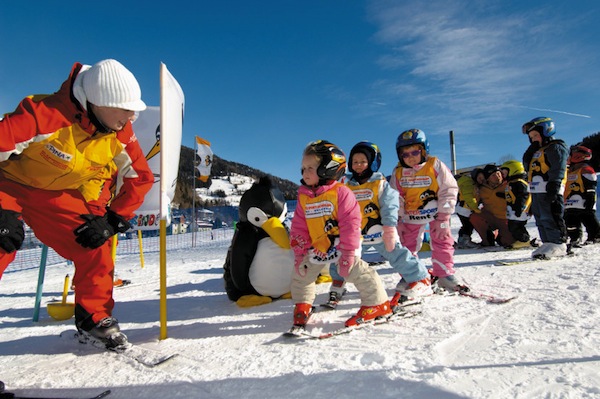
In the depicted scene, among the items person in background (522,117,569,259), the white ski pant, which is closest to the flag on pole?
person in background (522,117,569,259)

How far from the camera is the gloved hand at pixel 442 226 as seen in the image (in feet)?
11.6

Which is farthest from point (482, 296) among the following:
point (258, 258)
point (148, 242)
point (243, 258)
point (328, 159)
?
point (148, 242)

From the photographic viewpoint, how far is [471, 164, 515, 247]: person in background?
23.4 feet

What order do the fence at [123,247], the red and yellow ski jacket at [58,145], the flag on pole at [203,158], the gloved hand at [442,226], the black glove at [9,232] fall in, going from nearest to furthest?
the black glove at [9,232] < the red and yellow ski jacket at [58,145] < the gloved hand at [442,226] < the fence at [123,247] < the flag on pole at [203,158]

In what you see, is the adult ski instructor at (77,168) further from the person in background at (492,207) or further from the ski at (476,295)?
the person in background at (492,207)

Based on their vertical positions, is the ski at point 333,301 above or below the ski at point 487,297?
below

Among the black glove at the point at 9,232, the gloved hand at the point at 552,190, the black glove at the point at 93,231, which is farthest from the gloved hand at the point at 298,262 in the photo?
the gloved hand at the point at 552,190

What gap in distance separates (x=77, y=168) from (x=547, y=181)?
18.5 ft

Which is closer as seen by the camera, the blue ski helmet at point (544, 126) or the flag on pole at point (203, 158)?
the blue ski helmet at point (544, 126)

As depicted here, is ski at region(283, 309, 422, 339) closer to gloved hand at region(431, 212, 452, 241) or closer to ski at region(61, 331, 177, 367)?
ski at region(61, 331, 177, 367)

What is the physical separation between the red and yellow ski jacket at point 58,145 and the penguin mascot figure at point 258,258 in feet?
4.90

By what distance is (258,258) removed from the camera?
12.5 ft

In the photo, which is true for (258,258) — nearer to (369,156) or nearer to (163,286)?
(163,286)

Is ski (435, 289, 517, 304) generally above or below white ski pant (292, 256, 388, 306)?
below
